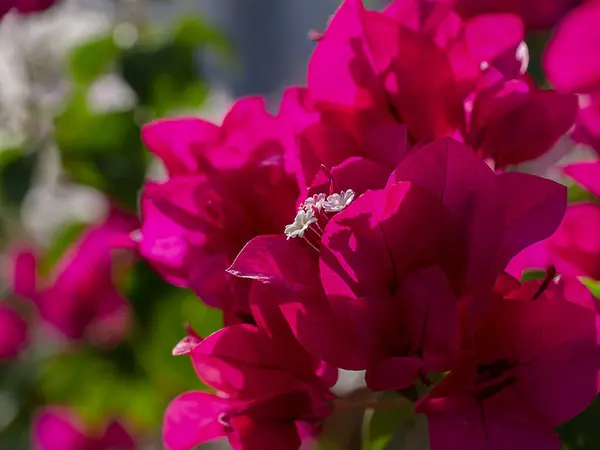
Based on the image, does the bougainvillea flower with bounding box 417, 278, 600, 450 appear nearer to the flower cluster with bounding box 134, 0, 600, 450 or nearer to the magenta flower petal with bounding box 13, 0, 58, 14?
the flower cluster with bounding box 134, 0, 600, 450

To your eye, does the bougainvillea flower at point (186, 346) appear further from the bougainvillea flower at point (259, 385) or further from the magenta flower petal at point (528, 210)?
the magenta flower petal at point (528, 210)

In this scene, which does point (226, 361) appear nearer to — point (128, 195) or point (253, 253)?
point (253, 253)

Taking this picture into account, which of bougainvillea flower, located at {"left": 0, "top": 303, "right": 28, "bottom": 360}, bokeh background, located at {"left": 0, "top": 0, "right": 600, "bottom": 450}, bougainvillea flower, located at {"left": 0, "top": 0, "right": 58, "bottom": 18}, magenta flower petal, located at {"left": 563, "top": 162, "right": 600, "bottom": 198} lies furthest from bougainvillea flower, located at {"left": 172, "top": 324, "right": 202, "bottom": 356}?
bougainvillea flower, located at {"left": 0, "top": 303, "right": 28, "bottom": 360}

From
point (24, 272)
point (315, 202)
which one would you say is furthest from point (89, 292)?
point (315, 202)

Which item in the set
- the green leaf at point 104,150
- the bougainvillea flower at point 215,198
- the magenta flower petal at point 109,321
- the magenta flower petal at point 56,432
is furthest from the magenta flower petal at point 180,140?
the magenta flower petal at point 56,432

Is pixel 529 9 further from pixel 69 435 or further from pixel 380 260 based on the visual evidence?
pixel 69 435

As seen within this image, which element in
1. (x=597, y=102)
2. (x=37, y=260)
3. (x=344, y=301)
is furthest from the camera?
(x=37, y=260)

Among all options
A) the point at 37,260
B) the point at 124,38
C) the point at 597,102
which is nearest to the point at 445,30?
the point at 597,102
